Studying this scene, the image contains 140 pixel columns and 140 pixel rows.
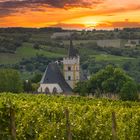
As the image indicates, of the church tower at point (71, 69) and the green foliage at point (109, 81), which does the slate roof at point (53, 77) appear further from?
the green foliage at point (109, 81)

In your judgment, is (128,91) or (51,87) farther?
(51,87)

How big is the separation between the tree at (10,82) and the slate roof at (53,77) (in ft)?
25.2

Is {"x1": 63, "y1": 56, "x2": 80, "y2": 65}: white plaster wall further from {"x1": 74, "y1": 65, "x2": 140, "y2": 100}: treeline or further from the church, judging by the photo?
{"x1": 74, "y1": 65, "x2": 140, "y2": 100}: treeline

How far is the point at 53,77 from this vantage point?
12612 centimetres

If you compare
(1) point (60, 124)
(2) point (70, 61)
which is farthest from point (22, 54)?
(1) point (60, 124)

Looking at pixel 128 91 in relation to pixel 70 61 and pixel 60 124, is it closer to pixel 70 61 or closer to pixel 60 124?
pixel 70 61

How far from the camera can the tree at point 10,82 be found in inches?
4633

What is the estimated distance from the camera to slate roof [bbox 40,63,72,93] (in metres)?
126

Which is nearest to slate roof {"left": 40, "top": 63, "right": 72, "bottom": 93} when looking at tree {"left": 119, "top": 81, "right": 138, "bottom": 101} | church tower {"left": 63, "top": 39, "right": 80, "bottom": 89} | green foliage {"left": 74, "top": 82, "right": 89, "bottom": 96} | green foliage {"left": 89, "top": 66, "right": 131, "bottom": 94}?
green foliage {"left": 74, "top": 82, "right": 89, "bottom": 96}

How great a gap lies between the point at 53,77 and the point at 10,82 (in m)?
11.4

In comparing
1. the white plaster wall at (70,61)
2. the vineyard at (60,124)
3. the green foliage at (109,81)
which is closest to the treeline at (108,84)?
the green foliage at (109,81)

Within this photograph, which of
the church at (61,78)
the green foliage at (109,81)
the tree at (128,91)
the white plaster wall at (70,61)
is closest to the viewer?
the tree at (128,91)

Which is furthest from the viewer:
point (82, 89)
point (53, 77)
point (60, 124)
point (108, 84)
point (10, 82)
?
point (53, 77)

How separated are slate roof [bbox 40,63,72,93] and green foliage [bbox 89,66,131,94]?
13087 mm
